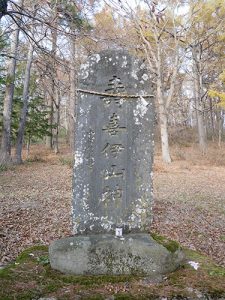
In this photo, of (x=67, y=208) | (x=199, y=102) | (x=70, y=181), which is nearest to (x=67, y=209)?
(x=67, y=208)

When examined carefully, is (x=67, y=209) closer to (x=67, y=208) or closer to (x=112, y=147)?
(x=67, y=208)

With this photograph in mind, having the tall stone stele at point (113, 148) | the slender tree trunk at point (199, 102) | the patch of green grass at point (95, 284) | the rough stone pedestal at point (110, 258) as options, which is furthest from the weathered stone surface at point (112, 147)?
the slender tree trunk at point (199, 102)

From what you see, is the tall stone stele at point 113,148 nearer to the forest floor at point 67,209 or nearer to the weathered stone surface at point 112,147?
the weathered stone surface at point 112,147

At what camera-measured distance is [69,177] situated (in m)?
13.3

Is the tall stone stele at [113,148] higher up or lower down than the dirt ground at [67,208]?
higher up

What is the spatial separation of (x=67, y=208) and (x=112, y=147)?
178 inches

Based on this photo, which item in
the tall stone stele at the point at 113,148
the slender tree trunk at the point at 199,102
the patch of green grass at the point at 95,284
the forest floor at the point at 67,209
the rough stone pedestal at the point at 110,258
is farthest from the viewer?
the slender tree trunk at the point at 199,102

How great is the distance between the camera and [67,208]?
26.7ft

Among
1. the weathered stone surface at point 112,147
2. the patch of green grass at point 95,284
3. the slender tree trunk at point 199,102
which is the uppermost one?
the slender tree trunk at point 199,102

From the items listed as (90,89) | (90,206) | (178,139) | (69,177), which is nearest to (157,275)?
(90,206)

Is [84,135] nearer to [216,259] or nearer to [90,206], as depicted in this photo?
[90,206]

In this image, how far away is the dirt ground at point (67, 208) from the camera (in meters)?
6.14

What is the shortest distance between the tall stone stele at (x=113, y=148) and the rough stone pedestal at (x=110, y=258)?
17 centimetres

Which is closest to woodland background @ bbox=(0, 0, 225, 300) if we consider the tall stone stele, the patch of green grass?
the patch of green grass
